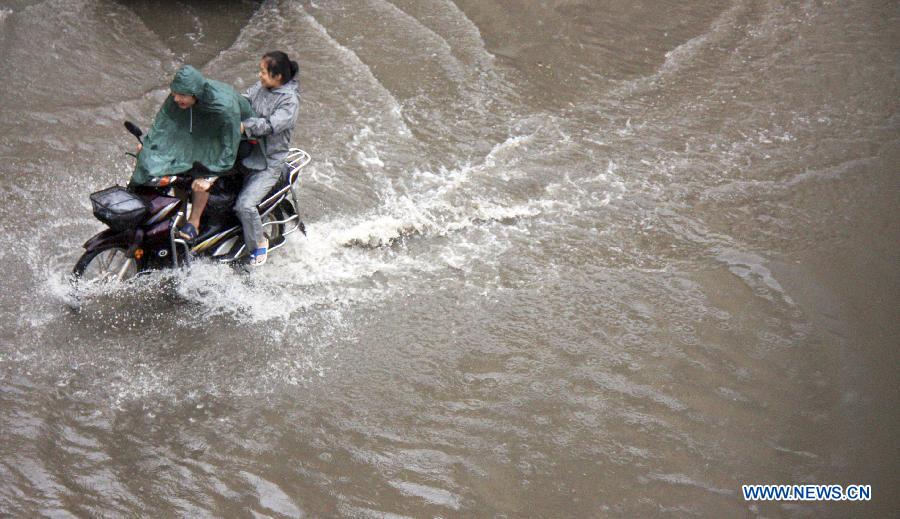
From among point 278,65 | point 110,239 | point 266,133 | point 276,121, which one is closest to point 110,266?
point 110,239

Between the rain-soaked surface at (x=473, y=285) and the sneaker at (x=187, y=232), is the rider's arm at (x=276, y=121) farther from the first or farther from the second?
the rain-soaked surface at (x=473, y=285)

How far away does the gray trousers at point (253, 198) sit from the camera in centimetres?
621


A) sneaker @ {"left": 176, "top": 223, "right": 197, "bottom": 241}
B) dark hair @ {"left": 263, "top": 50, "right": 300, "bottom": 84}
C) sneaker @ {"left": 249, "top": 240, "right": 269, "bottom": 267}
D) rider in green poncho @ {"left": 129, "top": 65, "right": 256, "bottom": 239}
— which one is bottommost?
sneaker @ {"left": 249, "top": 240, "right": 269, "bottom": 267}

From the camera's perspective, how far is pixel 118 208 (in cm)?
539

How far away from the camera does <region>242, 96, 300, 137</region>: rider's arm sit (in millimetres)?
5879

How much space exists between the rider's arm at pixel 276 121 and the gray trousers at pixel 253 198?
0.42 metres

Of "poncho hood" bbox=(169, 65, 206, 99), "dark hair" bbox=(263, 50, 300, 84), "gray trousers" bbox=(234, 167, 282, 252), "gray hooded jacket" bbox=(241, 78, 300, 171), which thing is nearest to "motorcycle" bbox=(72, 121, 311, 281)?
"gray trousers" bbox=(234, 167, 282, 252)

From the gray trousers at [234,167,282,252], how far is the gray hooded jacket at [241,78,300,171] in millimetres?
70

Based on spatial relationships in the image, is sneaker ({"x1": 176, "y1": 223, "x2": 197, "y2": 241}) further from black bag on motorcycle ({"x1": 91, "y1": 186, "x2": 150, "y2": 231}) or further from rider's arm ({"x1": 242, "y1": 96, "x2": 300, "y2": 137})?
rider's arm ({"x1": 242, "y1": 96, "x2": 300, "y2": 137})

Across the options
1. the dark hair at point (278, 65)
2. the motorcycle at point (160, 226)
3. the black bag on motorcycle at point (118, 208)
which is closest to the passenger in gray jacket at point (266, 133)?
the dark hair at point (278, 65)

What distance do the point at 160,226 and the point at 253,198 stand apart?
0.78 metres

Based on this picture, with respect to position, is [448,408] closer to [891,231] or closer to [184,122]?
[184,122]

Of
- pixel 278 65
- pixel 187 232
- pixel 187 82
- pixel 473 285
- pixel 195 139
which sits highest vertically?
pixel 278 65

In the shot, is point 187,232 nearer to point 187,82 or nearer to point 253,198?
point 253,198
